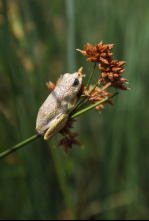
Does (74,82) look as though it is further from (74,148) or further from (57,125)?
→ (74,148)

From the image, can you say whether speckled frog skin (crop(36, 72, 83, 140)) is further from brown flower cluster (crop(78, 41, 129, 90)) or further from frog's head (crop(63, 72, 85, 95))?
brown flower cluster (crop(78, 41, 129, 90))

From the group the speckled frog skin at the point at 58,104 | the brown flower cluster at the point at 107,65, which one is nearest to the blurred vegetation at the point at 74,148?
the speckled frog skin at the point at 58,104

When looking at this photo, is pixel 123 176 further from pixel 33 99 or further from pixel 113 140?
pixel 33 99

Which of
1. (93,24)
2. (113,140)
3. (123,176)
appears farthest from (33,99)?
(93,24)

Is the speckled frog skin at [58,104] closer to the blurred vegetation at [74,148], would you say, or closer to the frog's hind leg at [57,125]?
the frog's hind leg at [57,125]

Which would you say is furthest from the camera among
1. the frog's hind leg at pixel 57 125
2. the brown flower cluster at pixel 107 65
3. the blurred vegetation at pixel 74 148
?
the blurred vegetation at pixel 74 148

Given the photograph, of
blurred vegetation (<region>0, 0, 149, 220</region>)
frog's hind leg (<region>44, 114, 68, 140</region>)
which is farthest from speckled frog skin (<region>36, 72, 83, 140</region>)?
blurred vegetation (<region>0, 0, 149, 220</region>)
